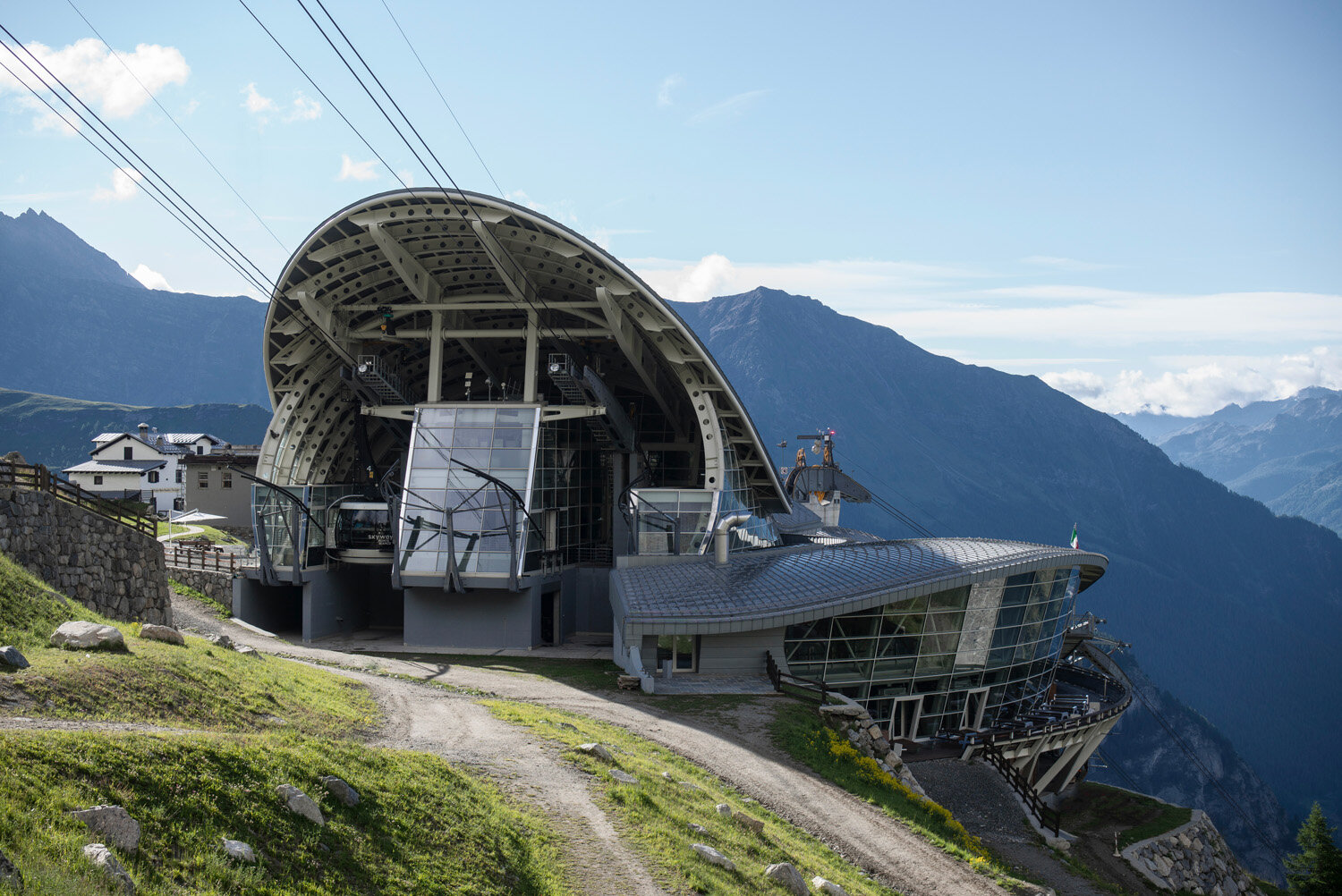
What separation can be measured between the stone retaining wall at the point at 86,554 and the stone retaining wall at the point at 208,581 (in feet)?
64.5

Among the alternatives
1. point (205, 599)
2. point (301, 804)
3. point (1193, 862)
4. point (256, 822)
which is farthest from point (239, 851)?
point (205, 599)

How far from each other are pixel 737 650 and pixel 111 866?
24797 millimetres

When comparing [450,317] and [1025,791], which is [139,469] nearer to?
[450,317]

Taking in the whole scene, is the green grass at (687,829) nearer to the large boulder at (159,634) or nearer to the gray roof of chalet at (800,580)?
the large boulder at (159,634)

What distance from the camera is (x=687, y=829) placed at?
14.3m

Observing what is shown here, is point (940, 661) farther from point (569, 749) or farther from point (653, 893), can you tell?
point (653, 893)

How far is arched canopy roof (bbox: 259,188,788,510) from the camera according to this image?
1622 inches

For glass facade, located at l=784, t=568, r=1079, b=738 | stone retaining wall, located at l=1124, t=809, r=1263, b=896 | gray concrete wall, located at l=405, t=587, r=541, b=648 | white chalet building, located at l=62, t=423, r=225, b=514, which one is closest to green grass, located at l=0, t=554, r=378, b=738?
glass facade, located at l=784, t=568, r=1079, b=738

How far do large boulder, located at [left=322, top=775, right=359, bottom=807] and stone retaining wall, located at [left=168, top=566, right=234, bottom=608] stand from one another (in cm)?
3867

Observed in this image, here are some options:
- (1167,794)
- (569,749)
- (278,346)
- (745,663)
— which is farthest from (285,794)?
(1167,794)

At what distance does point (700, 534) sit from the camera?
43.1 metres

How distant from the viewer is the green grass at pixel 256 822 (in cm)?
813

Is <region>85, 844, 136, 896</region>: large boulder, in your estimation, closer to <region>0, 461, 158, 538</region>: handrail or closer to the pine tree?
<region>0, 461, 158, 538</region>: handrail

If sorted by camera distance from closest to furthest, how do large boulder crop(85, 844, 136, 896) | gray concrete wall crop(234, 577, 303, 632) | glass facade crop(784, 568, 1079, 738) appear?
large boulder crop(85, 844, 136, 896)
glass facade crop(784, 568, 1079, 738)
gray concrete wall crop(234, 577, 303, 632)
